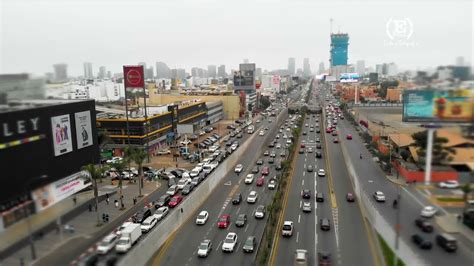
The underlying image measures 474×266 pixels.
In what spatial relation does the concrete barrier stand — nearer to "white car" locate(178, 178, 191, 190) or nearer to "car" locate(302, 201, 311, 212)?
"white car" locate(178, 178, 191, 190)

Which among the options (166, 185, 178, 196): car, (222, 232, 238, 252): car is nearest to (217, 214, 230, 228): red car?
(222, 232, 238, 252): car

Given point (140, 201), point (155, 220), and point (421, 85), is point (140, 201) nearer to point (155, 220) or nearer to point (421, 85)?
point (155, 220)

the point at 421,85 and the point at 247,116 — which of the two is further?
the point at 247,116

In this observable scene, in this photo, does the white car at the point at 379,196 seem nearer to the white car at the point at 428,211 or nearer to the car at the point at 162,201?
the white car at the point at 428,211

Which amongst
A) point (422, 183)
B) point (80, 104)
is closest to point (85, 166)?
point (80, 104)

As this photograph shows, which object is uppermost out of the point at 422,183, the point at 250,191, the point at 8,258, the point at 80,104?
the point at 80,104

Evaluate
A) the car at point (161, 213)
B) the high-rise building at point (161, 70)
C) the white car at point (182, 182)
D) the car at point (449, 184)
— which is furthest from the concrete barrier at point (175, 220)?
the high-rise building at point (161, 70)

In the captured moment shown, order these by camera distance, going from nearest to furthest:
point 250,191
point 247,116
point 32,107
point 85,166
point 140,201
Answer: point 32,107
point 85,166
point 140,201
point 250,191
point 247,116
